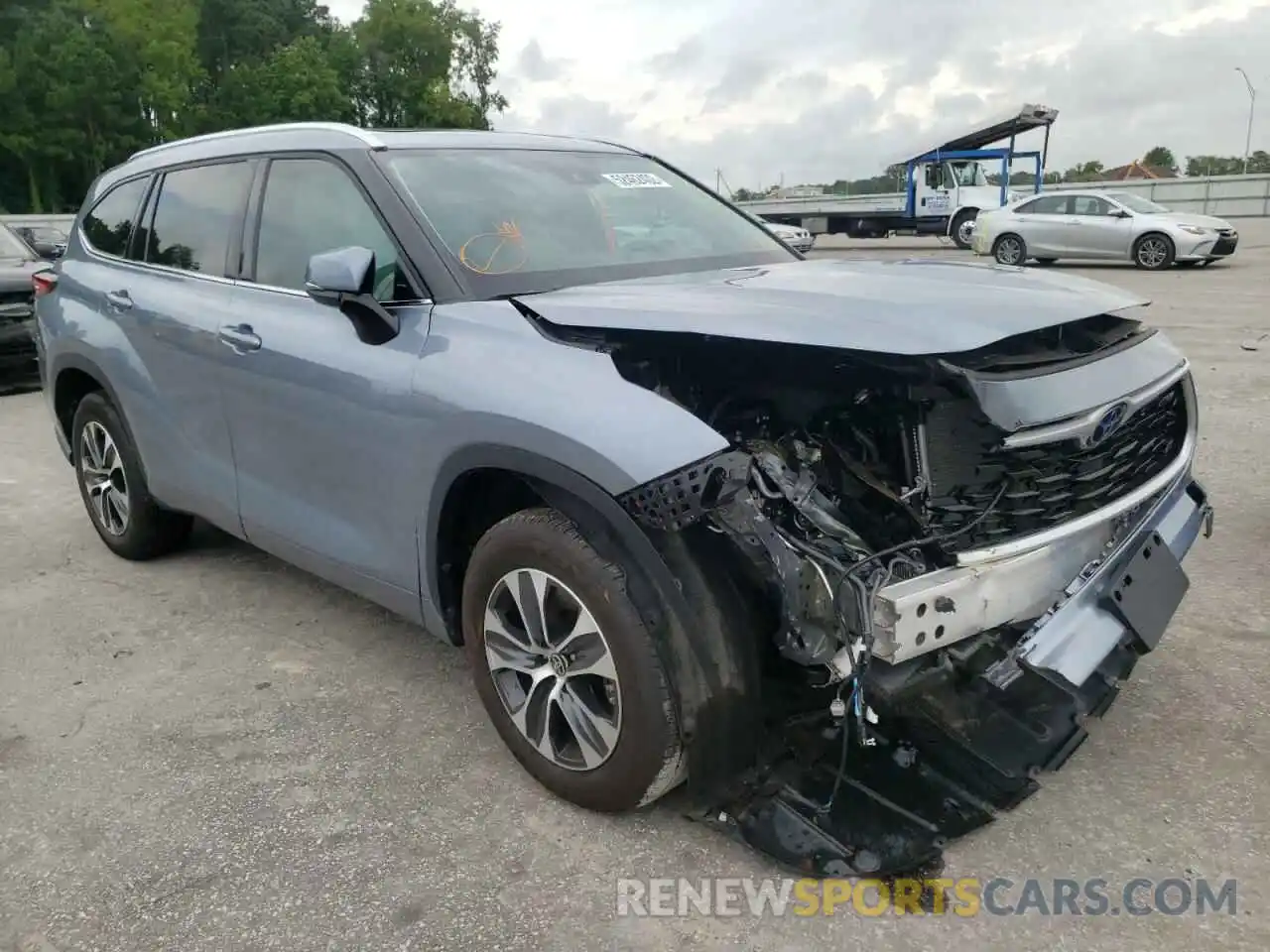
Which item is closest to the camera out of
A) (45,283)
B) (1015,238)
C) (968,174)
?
(45,283)

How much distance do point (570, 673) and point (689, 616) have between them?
1.40 ft

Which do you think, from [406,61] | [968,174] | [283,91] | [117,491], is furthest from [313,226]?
[406,61]

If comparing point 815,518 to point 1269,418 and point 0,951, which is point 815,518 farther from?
point 1269,418

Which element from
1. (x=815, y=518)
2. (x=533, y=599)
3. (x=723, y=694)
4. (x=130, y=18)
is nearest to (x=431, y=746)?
(x=533, y=599)

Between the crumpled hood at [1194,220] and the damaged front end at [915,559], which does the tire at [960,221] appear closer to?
the crumpled hood at [1194,220]

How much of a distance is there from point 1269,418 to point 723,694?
5.80 meters

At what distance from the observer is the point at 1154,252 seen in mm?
18078

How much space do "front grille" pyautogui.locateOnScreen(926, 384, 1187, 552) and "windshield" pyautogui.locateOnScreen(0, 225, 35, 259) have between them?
1053 cm

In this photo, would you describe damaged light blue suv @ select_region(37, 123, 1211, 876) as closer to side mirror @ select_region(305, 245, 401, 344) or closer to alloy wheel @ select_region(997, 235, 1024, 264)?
side mirror @ select_region(305, 245, 401, 344)

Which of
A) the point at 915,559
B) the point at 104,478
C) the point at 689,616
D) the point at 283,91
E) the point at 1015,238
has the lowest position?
the point at 104,478

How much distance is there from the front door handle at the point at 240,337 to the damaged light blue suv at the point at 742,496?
7 centimetres

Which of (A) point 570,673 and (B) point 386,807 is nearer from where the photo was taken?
(A) point 570,673

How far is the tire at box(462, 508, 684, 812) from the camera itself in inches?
97.7

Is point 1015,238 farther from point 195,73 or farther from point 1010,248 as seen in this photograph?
point 195,73
